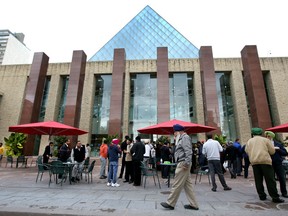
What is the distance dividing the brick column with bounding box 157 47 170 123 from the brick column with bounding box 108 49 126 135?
4.11 m

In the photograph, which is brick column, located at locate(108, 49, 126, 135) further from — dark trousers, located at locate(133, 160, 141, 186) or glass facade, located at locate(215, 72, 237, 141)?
glass facade, located at locate(215, 72, 237, 141)

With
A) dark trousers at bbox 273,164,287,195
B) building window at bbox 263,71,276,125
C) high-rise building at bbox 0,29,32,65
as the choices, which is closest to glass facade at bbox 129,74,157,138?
building window at bbox 263,71,276,125

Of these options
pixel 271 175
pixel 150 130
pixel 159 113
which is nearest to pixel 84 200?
pixel 271 175

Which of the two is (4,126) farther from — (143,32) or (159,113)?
(143,32)

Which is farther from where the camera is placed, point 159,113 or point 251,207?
point 159,113

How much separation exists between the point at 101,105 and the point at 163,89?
8787 mm

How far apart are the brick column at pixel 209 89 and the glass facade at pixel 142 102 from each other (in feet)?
21.2

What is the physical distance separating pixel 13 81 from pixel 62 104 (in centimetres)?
725

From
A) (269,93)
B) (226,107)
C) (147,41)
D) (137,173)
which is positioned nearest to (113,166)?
(137,173)

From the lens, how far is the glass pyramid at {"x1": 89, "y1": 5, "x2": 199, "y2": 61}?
28.0m

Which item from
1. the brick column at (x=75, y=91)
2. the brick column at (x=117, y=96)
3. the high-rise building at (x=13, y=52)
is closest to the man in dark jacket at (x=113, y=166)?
the brick column at (x=117, y=96)

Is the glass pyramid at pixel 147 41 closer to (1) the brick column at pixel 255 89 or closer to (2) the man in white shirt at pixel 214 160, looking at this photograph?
(1) the brick column at pixel 255 89

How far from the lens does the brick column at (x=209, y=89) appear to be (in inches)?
723

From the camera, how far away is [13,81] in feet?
80.3
